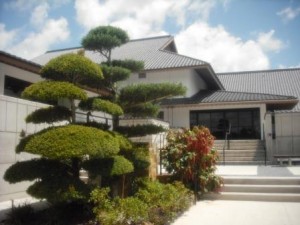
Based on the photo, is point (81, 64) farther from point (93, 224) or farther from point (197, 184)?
point (197, 184)

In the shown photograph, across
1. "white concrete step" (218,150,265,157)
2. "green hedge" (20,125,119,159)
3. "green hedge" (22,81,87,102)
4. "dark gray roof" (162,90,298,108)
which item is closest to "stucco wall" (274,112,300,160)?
"white concrete step" (218,150,265,157)

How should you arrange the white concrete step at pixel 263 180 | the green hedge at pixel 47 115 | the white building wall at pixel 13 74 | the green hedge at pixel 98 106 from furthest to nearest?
1. the white concrete step at pixel 263 180
2. the white building wall at pixel 13 74
3. the green hedge at pixel 98 106
4. the green hedge at pixel 47 115

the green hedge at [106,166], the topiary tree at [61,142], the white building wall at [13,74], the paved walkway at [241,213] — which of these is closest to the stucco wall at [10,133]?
the white building wall at [13,74]

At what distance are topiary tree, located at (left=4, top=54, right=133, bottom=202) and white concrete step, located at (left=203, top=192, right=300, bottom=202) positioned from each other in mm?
3742

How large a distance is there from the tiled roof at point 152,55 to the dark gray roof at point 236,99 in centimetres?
244

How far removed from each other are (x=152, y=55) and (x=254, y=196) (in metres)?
16.5

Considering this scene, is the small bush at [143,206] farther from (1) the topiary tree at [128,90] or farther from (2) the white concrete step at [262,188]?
(2) the white concrete step at [262,188]

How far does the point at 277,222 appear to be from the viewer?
6.82 metres

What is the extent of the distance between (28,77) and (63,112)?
4.16m

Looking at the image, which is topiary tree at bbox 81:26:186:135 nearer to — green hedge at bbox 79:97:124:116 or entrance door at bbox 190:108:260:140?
green hedge at bbox 79:97:124:116

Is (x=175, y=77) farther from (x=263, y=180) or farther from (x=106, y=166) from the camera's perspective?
(x=106, y=166)

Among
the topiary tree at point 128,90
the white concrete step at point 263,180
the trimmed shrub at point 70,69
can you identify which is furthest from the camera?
the white concrete step at point 263,180

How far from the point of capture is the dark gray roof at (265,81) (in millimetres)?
27078

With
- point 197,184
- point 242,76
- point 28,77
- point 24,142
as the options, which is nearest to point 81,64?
point 24,142
